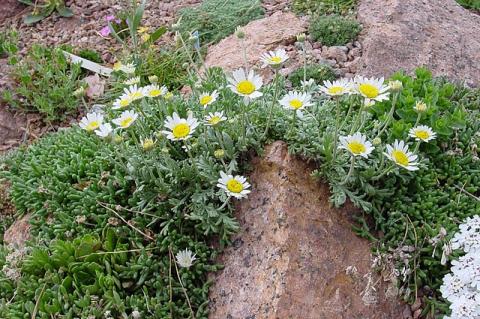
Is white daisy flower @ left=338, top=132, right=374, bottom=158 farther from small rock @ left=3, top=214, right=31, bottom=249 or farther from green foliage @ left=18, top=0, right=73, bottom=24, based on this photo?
green foliage @ left=18, top=0, right=73, bottom=24

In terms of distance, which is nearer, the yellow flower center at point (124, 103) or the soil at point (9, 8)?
the yellow flower center at point (124, 103)

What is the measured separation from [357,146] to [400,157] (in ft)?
0.71

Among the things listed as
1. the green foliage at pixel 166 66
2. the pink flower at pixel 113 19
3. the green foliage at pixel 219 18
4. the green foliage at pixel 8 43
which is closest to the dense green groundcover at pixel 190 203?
the green foliage at pixel 166 66

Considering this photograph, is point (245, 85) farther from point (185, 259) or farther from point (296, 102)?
point (185, 259)

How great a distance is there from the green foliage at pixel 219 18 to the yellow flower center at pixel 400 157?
8.29 feet

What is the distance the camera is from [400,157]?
265cm

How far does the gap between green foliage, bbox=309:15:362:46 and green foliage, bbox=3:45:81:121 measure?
1.87 metres

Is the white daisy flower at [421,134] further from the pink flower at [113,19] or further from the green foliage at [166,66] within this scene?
the pink flower at [113,19]

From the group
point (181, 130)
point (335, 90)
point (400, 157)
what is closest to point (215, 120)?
point (181, 130)

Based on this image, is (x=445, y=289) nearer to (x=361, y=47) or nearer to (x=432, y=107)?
(x=432, y=107)

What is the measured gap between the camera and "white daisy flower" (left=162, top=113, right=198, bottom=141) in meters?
2.64

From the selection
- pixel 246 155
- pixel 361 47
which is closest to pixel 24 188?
pixel 246 155

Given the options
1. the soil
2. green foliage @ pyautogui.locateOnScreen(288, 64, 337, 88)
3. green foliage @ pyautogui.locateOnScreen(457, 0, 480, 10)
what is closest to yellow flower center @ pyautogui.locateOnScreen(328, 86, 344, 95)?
green foliage @ pyautogui.locateOnScreen(288, 64, 337, 88)

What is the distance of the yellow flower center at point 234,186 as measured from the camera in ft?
8.63
